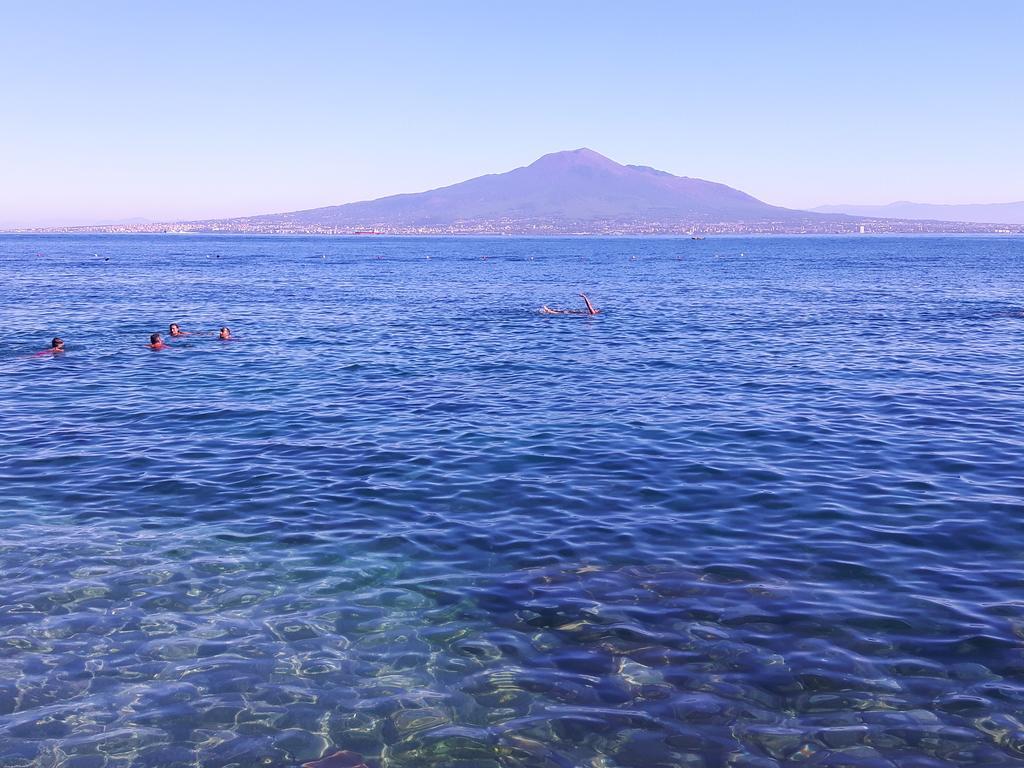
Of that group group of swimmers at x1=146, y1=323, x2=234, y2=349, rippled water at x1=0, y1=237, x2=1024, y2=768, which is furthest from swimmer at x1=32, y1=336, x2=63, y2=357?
group of swimmers at x1=146, y1=323, x2=234, y2=349

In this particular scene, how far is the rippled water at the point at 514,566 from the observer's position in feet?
27.3

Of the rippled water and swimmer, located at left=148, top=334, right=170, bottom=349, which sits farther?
swimmer, located at left=148, top=334, right=170, bottom=349

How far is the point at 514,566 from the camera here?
1205 centimetres

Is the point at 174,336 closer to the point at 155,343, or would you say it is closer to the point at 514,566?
the point at 155,343

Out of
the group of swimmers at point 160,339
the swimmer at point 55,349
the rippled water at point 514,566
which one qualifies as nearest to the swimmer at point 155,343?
the group of swimmers at point 160,339

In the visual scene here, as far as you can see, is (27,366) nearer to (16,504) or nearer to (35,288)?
(16,504)

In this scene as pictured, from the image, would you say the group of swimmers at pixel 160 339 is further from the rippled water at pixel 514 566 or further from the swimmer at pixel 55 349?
the rippled water at pixel 514 566

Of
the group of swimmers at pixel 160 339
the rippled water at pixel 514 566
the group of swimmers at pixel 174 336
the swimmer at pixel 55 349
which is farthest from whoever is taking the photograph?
the group of swimmers at pixel 174 336

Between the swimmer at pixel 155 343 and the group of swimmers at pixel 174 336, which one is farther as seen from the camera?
the group of swimmers at pixel 174 336

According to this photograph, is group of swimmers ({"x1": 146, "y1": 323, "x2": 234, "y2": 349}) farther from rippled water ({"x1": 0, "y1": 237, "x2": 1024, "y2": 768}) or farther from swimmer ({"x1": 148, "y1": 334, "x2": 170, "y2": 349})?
rippled water ({"x1": 0, "y1": 237, "x2": 1024, "y2": 768})

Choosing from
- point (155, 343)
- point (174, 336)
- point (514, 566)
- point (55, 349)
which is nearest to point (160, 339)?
point (174, 336)

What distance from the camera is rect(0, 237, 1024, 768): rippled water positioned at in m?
8.34

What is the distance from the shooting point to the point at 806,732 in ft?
26.7

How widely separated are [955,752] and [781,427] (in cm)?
1273
